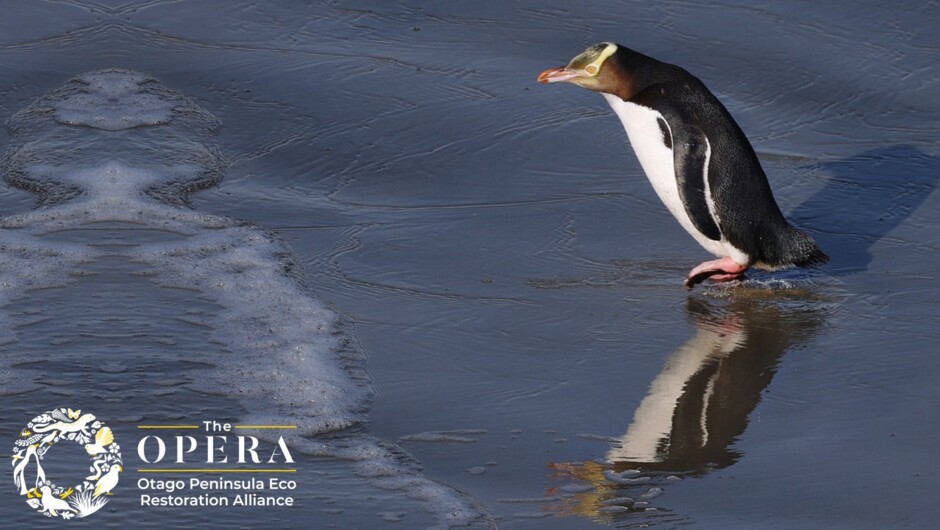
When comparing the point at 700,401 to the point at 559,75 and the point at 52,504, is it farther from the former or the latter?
the point at 52,504

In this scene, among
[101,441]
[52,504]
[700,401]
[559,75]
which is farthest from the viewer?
[559,75]

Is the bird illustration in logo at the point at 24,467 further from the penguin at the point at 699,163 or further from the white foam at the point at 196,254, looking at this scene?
the penguin at the point at 699,163

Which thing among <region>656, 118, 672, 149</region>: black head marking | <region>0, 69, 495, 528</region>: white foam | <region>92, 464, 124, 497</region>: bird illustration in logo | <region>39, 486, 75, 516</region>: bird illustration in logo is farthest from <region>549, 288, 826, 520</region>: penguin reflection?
<region>39, 486, 75, 516</region>: bird illustration in logo

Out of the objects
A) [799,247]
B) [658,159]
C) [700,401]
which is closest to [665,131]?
[658,159]

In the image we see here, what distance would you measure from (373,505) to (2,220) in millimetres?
3146

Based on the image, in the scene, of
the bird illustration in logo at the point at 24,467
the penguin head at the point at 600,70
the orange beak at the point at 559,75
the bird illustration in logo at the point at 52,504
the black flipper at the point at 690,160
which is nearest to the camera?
the bird illustration in logo at the point at 52,504

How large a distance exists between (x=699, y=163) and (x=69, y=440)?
2.86 meters

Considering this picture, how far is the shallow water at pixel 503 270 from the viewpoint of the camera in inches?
184

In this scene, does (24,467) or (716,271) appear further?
(716,271)

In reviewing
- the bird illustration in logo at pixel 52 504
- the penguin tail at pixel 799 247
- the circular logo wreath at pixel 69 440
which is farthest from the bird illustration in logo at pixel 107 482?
the penguin tail at pixel 799 247

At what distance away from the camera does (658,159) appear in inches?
243

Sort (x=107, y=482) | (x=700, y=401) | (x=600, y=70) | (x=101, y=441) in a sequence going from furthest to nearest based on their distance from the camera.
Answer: (x=600, y=70) < (x=700, y=401) < (x=101, y=441) < (x=107, y=482)

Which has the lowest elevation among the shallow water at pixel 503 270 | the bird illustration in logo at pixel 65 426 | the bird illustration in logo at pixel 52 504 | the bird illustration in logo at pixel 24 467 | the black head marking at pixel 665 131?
the bird illustration in logo at pixel 52 504

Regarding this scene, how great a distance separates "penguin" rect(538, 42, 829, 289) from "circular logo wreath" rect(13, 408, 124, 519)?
2.62 meters
